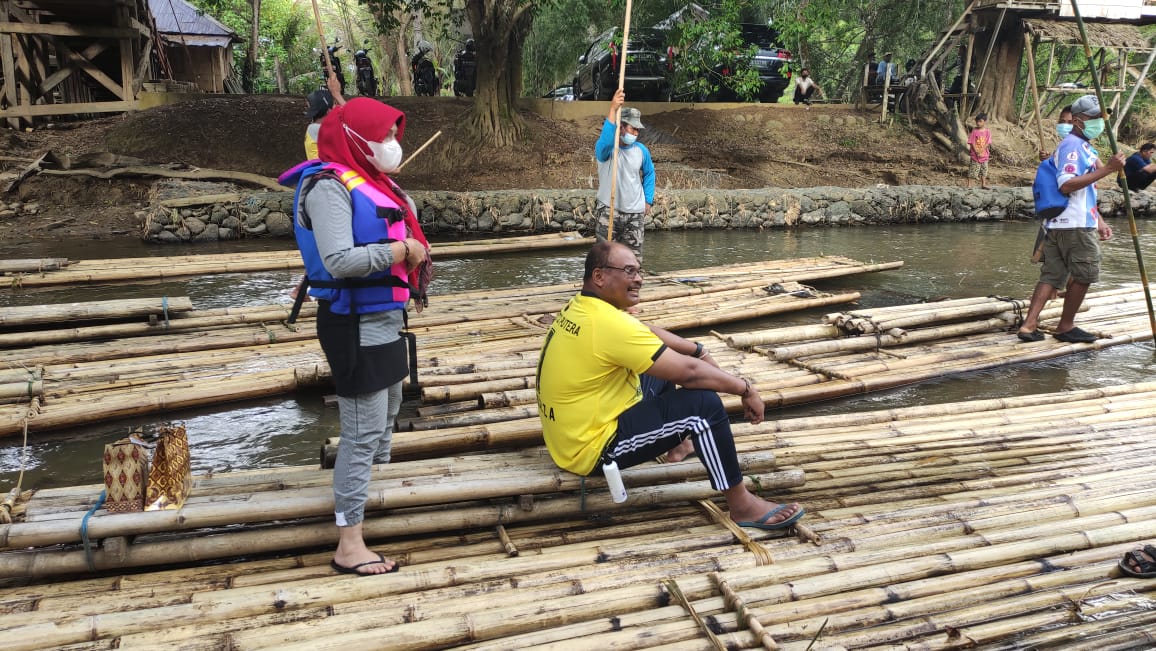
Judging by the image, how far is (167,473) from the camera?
308 centimetres

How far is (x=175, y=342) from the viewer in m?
5.88

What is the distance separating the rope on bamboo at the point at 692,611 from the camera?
2.64 metres

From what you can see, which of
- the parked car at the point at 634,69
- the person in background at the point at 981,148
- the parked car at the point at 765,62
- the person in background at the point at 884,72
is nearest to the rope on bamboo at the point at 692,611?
the parked car at the point at 634,69

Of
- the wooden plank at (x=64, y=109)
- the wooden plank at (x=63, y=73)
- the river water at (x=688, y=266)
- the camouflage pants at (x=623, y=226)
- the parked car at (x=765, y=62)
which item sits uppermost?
the parked car at (x=765, y=62)

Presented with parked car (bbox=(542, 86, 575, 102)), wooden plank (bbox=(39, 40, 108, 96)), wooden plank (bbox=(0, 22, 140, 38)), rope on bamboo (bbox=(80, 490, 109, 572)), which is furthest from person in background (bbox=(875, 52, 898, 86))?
rope on bamboo (bbox=(80, 490, 109, 572))

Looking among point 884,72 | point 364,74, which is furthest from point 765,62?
point 364,74

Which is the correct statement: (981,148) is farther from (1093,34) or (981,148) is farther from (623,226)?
(623,226)

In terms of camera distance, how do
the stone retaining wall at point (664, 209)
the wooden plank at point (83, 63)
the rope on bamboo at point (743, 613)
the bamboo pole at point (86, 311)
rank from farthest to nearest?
the wooden plank at point (83, 63), the stone retaining wall at point (664, 209), the bamboo pole at point (86, 311), the rope on bamboo at point (743, 613)

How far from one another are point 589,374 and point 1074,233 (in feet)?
16.0

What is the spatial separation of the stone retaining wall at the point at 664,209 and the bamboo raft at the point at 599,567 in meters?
9.08

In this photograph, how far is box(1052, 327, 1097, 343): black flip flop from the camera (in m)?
6.57

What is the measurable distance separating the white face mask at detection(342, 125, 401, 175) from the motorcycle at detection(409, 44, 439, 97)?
61.2 ft

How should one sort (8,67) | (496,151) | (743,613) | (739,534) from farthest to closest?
(496,151) < (8,67) < (739,534) < (743,613)

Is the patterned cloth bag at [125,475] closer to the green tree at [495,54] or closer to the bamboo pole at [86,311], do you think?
the bamboo pole at [86,311]
